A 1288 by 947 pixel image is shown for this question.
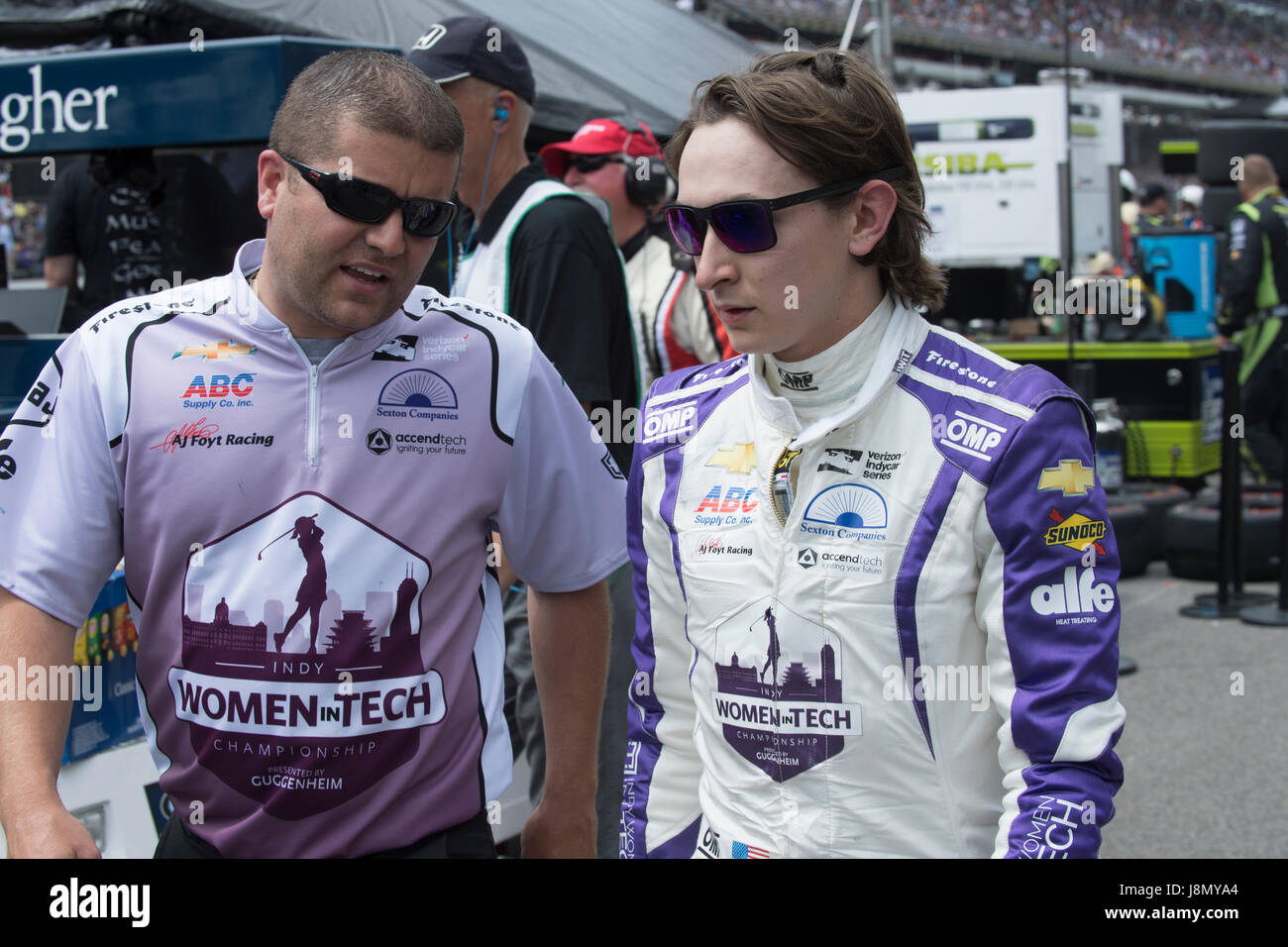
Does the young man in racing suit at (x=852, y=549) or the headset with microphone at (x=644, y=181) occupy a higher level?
the headset with microphone at (x=644, y=181)

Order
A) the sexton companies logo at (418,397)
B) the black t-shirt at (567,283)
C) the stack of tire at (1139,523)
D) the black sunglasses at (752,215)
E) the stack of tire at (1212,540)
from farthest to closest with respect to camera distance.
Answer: the stack of tire at (1139,523)
the stack of tire at (1212,540)
the black t-shirt at (567,283)
the sexton companies logo at (418,397)
the black sunglasses at (752,215)

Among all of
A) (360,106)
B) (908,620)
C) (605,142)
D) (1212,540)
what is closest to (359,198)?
(360,106)

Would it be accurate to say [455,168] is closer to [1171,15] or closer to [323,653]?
[323,653]

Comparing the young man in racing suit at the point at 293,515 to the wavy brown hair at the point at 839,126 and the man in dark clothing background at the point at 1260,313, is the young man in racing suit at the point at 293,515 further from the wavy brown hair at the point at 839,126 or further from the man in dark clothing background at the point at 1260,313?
the man in dark clothing background at the point at 1260,313

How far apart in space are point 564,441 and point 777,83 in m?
0.69

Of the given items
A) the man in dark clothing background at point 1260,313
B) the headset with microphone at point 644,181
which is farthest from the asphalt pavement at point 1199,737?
the headset with microphone at point 644,181

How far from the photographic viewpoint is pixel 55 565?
1833mm

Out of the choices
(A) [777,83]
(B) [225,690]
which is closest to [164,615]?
(B) [225,690]

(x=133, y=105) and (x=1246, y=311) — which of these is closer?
(x=133, y=105)

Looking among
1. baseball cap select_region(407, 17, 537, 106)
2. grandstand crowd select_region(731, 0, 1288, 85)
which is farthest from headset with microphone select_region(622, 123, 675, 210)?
grandstand crowd select_region(731, 0, 1288, 85)

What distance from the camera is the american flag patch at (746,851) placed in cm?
171

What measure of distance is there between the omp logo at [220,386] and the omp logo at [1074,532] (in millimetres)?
1110

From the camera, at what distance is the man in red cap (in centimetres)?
438
